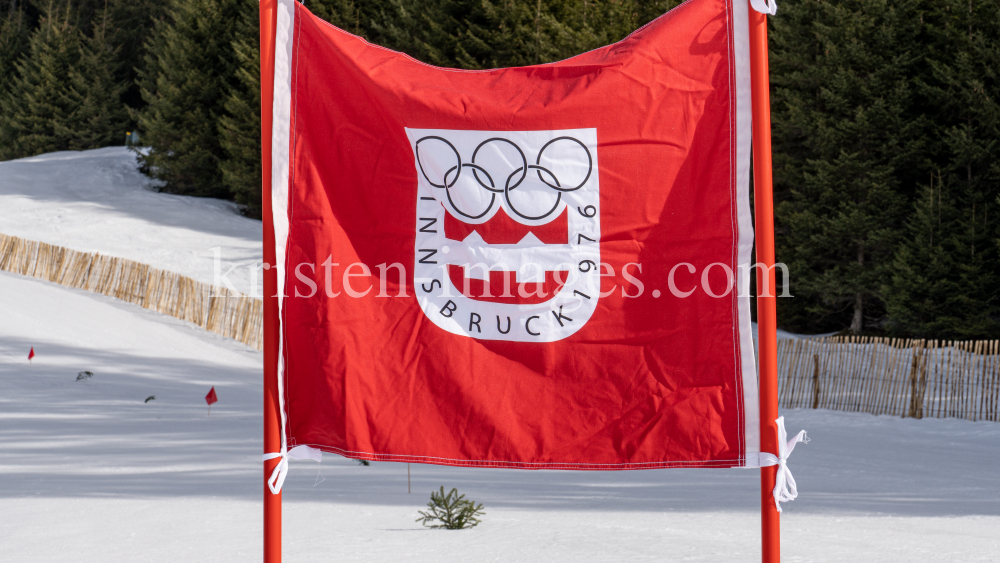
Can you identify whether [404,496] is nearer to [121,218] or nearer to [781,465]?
[781,465]

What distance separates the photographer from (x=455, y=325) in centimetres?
326

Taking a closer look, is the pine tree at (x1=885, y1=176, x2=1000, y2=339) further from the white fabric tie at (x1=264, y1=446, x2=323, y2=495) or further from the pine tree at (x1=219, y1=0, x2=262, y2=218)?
the pine tree at (x1=219, y1=0, x2=262, y2=218)

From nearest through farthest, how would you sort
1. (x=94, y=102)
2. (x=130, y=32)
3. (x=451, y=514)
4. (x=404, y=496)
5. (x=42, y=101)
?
(x=451, y=514) → (x=404, y=496) → (x=42, y=101) → (x=94, y=102) → (x=130, y=32)

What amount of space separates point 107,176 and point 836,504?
118 ft

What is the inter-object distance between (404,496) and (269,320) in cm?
419

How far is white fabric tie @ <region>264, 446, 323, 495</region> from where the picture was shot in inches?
125

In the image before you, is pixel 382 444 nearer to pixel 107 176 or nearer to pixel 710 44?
pixel 710 44

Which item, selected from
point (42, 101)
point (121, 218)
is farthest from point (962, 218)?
point (42, 101)

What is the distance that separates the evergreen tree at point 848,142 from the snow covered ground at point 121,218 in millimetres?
14442

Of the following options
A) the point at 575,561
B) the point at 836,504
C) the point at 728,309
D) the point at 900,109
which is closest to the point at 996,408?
the point at 836,504

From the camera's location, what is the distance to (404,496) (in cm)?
713

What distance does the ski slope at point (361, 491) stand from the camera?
17.4 ft

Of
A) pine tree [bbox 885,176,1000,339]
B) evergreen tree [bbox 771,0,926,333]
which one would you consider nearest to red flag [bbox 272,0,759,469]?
pine tree [bbox 885,176,1000,339]

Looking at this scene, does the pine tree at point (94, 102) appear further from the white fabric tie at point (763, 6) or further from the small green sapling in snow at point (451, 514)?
the white fabric tie at point (763, 6)
